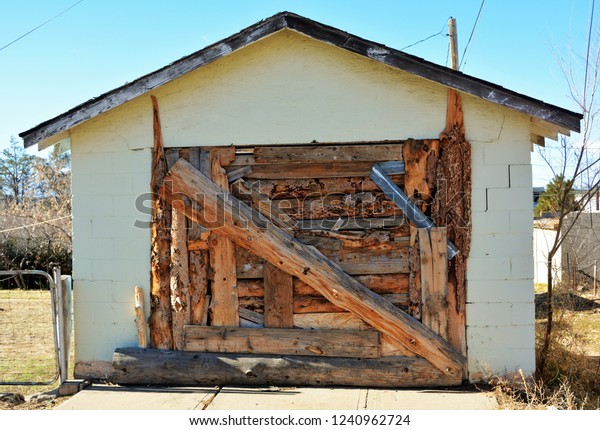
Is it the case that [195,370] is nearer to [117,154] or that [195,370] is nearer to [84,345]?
[84,345]

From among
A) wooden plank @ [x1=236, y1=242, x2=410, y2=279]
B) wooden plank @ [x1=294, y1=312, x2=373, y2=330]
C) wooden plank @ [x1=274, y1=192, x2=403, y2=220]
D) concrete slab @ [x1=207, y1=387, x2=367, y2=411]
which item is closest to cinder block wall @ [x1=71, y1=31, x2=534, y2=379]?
wooden plank @ [x1=274, y1=192, x2=403, y2=220]

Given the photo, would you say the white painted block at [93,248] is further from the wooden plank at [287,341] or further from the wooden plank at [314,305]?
the wooden plank at [314,305]

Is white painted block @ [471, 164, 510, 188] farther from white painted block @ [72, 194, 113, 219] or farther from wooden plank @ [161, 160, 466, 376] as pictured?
white painted block @ [72, 194, 113, 219]

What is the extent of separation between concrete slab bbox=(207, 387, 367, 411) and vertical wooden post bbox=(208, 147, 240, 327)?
0.83 metres

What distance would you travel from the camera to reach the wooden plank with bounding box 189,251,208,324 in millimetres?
6441

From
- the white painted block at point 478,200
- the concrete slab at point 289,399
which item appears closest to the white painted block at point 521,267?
the white painted block at point 478,200

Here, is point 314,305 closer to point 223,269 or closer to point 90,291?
point 223,269

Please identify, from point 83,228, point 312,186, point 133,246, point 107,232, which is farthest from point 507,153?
point 83,228

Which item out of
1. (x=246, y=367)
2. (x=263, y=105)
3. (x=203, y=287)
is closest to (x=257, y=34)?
(x=263, y=105)

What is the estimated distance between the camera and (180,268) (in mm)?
6457

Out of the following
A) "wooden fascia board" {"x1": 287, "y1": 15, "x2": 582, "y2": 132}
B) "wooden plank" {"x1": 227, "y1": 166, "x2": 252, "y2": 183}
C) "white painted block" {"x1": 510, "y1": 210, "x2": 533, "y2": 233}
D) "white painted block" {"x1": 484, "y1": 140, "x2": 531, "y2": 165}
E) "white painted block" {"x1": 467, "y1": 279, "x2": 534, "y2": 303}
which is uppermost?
"wooden fascia board" {"x1": 287, "y1": 15, "x2": 582, "y2": 132}

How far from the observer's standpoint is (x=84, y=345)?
261 inches

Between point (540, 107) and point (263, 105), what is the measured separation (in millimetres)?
3055

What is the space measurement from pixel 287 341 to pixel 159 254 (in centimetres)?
183
